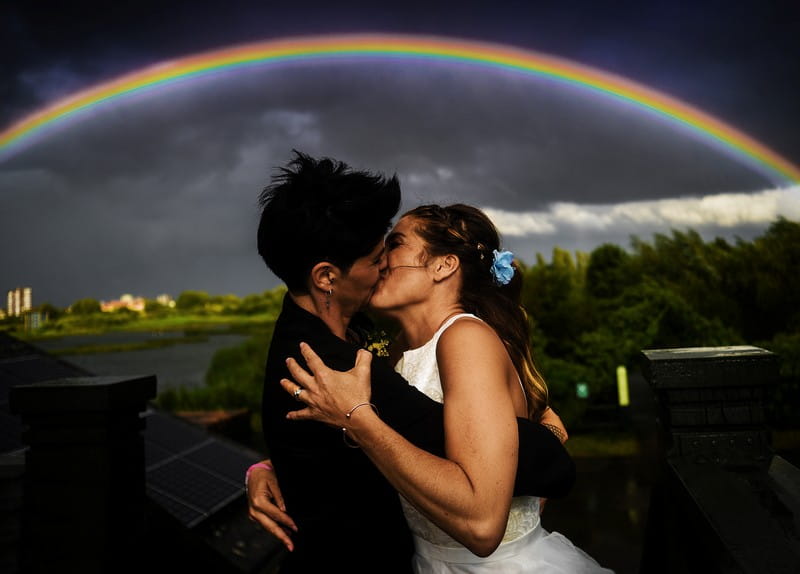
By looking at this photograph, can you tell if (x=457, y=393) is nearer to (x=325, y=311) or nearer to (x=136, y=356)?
(x=325, y=311)

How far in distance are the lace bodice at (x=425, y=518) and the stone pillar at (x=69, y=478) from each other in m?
1.48

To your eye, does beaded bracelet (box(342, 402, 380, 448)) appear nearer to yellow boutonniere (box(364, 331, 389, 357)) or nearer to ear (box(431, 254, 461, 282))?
yellow boutonniere (box(364, 331, 389, 357))

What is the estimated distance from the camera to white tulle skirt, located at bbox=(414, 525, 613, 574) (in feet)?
Result: 7.06

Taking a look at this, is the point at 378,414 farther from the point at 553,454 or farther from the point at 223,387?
the point at 223,387

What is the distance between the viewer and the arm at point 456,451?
64.1 inches

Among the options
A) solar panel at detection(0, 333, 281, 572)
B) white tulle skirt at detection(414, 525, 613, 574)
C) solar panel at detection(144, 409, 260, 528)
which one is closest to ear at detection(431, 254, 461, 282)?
white tulle skirt at detection(414, 525, 613, 574)

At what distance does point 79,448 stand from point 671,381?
9.24 ft

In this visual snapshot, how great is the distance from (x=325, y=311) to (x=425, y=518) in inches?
33.7

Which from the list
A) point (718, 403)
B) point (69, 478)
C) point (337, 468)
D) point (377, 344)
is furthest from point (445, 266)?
point (69, 478)

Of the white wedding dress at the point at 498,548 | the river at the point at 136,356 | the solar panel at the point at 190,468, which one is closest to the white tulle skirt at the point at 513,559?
the white wedding dress at the point at 498,548

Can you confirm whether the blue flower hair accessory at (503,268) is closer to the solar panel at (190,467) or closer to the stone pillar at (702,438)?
the stone pillar at (702,438)

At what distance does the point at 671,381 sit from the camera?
287cm

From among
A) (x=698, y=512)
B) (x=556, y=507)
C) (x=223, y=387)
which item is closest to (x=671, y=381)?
(x=698, y=512)

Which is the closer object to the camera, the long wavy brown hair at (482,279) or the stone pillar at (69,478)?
the long wavy brown hair at (482,279)
